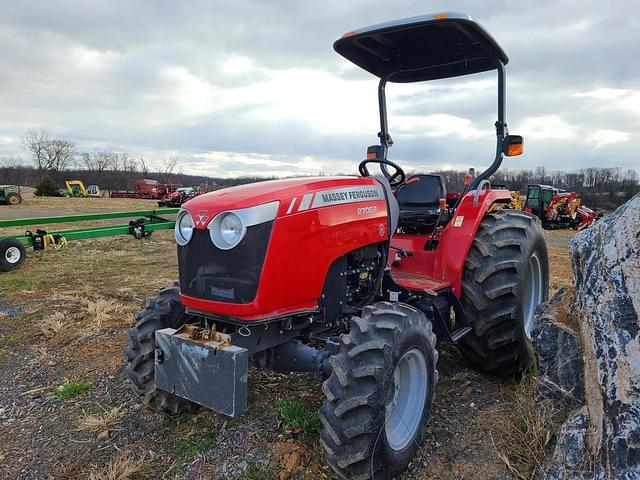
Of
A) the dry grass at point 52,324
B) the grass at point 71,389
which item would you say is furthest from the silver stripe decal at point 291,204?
the dry grass at point 52,324

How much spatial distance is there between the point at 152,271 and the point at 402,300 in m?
6.03

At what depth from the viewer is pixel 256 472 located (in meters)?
2.69

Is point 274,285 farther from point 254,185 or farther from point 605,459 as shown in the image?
point 605,459

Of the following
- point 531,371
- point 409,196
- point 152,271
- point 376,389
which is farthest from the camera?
point 152,271

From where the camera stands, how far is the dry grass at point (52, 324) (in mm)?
5055

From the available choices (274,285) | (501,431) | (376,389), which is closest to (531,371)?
(501,431)

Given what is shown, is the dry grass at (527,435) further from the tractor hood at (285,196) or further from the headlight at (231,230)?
the headlight at (231,230)

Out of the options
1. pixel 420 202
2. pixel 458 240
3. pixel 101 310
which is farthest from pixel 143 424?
pixel 101 310

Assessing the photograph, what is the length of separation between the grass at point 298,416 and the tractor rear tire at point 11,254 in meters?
6.84

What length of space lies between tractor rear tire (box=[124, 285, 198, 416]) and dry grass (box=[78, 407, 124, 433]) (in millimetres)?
296

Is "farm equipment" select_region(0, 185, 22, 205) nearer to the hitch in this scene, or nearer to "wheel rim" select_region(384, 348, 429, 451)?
the hitch

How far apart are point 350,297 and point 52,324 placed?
142 inches

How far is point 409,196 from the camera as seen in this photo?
14.0 ft

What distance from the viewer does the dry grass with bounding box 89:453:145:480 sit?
271cm
